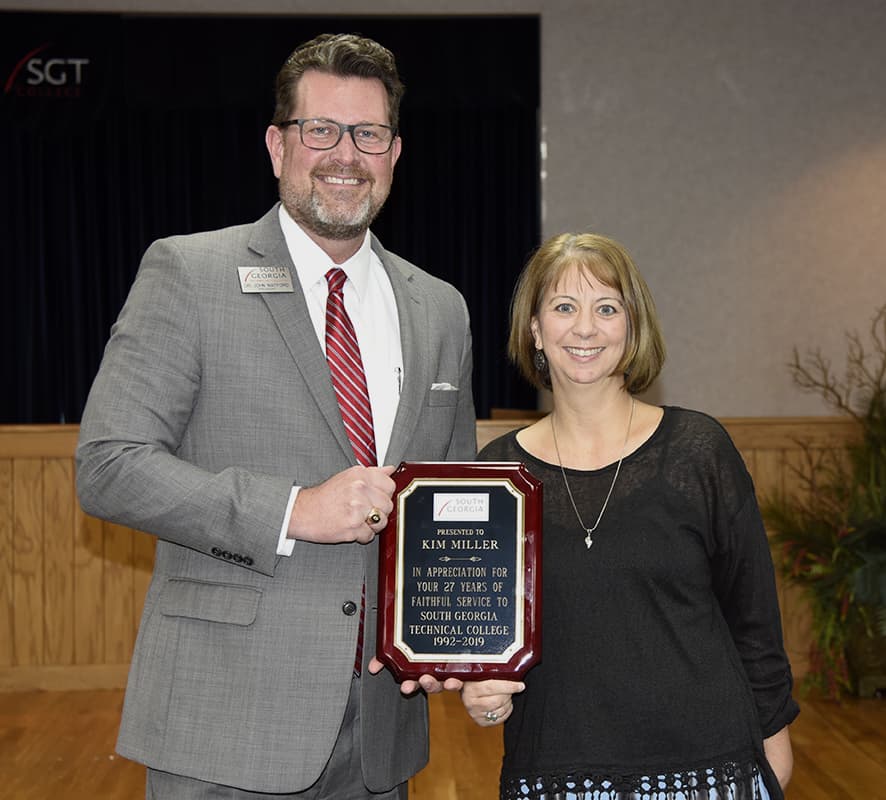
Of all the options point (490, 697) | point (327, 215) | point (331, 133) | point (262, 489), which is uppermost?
point (331, 133)

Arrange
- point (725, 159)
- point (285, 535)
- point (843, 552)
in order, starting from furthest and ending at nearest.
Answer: point (725, 159) → point (843, 552) → point (285, 535)

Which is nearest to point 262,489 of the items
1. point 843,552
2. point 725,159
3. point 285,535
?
point 285,535

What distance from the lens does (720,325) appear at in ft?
21.7

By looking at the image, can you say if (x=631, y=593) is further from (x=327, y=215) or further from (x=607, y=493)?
(x=327, y=215)

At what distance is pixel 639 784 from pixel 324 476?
0.74m

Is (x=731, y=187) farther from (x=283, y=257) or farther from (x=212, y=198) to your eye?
(x=283, y=257)

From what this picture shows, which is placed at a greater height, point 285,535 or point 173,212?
point 173,212

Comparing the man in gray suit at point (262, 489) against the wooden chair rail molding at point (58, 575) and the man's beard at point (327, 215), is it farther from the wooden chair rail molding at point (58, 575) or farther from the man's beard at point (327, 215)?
the wooden chair rail molding at point (58, 575)

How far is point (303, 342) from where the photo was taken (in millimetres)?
1970

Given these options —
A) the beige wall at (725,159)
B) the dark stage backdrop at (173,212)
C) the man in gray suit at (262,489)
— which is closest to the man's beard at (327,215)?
the man in gray suit at (262,489)

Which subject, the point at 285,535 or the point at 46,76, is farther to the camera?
the point at 46,76

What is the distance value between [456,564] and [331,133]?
0.82 m

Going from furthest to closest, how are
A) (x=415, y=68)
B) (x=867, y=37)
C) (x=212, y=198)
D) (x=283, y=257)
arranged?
(x=212, y=198) < (x=415, y=68) < (x=867, y=37) < (x=283, y=257)

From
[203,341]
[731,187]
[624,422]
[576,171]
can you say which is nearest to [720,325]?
[731,187]
